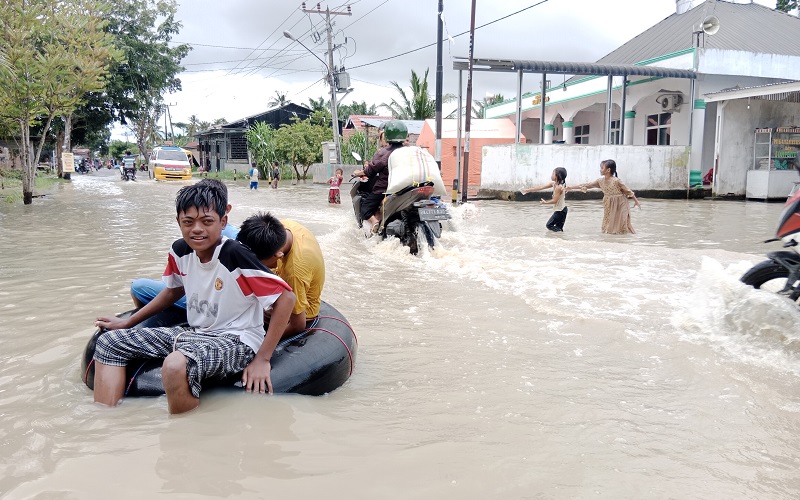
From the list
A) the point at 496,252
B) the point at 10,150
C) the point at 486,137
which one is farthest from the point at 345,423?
the point at 10,150

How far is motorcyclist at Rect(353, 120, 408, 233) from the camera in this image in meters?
8.38

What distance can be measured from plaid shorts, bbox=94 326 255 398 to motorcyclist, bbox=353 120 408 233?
528cm

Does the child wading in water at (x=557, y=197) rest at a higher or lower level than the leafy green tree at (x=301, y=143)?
lower

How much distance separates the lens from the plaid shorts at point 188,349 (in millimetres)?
3014

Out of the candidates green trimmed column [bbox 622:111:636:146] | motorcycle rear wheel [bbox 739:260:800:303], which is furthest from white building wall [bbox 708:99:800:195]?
motorcycle rear wheel [bbox 739:260:800:303]

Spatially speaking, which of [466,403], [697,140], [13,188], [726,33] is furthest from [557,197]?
[13,188]

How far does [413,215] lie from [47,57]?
1082 centimetres

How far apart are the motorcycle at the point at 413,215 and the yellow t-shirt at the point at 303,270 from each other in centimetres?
402

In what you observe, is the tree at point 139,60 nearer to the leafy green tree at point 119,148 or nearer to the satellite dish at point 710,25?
the satellite dish at point 710,25

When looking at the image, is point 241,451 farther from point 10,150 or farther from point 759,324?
point 10,150

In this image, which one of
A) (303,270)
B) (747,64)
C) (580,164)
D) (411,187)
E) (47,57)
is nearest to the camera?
(303,270)

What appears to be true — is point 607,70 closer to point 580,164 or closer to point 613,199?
point 580,164

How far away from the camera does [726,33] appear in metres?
23.2

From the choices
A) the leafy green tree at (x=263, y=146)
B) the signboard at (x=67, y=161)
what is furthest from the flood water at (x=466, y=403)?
the leafy green tree at (x=263, y=146)
